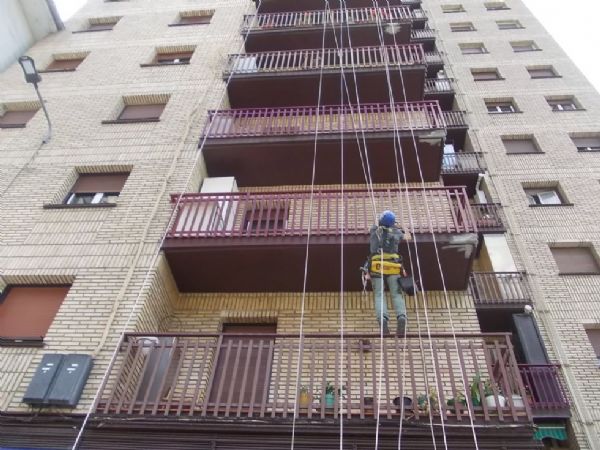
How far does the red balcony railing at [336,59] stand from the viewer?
476 inches

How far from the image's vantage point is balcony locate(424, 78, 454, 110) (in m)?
18.0

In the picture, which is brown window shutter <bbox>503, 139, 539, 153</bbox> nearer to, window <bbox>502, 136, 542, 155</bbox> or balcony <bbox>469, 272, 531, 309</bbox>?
window <bbox>502, 136, 542, 155</bbox>

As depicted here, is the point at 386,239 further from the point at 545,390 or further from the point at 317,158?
the point at 545,390

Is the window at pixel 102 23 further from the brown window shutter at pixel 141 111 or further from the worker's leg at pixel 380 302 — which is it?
the worker's leg at pixel 380 302

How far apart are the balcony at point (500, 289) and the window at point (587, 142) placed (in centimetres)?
608

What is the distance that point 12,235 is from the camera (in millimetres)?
8406

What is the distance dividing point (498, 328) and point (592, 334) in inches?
78.4

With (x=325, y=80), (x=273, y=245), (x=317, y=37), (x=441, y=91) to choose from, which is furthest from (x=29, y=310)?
(x=441, y=91)

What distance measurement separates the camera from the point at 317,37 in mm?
14141

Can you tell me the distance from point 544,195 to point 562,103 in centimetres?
534

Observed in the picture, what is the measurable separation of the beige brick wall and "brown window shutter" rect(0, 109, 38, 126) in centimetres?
1244

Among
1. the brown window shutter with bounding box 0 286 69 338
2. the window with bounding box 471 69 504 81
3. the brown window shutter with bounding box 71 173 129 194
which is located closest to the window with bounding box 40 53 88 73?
the brown window shutter with bounding box 71 173 129 194

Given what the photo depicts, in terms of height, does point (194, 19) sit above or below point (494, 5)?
below

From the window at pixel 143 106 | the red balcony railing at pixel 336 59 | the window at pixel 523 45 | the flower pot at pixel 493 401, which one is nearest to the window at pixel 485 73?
the window at pixel 523 45
